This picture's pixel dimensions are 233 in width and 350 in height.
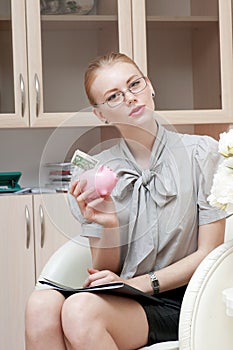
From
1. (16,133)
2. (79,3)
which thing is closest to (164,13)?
(79,3)

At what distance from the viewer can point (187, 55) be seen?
2561mm

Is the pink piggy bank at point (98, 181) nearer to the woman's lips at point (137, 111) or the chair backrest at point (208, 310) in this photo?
the woman's lips at point (137, 111)

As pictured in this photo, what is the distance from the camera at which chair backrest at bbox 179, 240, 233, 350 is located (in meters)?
1.44

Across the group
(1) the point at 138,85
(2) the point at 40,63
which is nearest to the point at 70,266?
(1) the point at 138,85

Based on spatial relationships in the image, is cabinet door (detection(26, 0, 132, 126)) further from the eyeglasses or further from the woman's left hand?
the woman's left hand

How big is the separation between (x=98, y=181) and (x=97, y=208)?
0.24 feet

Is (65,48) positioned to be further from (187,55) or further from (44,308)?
(44,308)

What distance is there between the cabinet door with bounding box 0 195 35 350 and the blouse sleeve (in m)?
0.89

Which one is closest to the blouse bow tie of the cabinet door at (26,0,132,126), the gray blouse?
the gray blouse

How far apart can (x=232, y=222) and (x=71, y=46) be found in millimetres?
958

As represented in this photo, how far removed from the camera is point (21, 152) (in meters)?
2.76

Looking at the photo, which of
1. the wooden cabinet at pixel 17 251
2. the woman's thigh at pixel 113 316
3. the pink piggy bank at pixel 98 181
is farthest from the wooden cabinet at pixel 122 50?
the woman's thigh at pixel 113 316

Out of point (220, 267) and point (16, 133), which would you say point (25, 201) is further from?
point (220, 267)

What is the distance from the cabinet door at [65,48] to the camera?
244 centimetres
